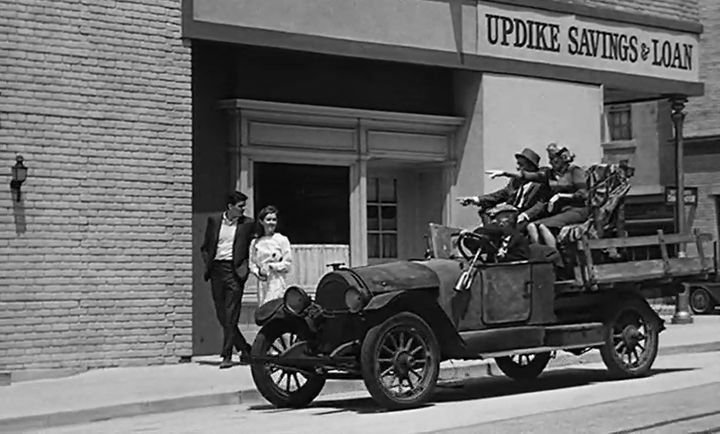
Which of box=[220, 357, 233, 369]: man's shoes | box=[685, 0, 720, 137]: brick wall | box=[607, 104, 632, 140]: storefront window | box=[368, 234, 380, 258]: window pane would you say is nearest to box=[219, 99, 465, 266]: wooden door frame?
box=[368, 234, 380, 258]: window pane

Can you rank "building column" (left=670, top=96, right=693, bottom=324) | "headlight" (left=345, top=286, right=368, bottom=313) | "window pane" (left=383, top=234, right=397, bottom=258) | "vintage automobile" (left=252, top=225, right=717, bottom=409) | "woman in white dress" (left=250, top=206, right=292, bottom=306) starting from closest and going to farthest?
1. "headlight" (left=345, top=286, right=368, bottom=313)
2. "vintage automobile" (left=252, top=225, right=717, bottom=409)
3. "woman in white dress" (left=250, top=206, right=292, bottom=306)
4. "window pane" (left=383, top=234, right=397, bottom=258)
5. "building column" (left=670, top=96, right=693, bottom=324)

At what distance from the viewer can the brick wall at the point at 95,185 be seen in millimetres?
14734

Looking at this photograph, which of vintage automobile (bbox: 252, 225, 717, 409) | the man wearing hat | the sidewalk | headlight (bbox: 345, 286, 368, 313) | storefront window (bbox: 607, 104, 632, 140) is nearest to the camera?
headlight (bbox: 345, 286, 368, 313)

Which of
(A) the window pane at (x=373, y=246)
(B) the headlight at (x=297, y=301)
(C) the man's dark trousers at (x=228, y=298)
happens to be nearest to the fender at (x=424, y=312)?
(B) the headlight at (x=297, y=301)

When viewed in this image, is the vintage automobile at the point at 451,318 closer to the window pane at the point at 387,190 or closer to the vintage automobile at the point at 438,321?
the vintage automobile at the point at 438,321

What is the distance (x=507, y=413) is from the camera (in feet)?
36.9

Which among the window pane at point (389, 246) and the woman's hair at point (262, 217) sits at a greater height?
the woman's hair at point (262, 217)

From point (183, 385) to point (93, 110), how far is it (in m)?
3.60

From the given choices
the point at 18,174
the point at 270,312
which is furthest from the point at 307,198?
the point at 270,312

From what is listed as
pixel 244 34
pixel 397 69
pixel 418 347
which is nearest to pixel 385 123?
pixel 397 69

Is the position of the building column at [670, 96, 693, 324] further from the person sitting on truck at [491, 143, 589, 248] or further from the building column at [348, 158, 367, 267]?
the person sitting on truck at [491, 143, 589, 248]

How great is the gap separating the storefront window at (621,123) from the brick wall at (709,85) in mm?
2167

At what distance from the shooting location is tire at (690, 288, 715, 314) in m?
28.3

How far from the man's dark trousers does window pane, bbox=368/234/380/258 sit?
15.2ft
